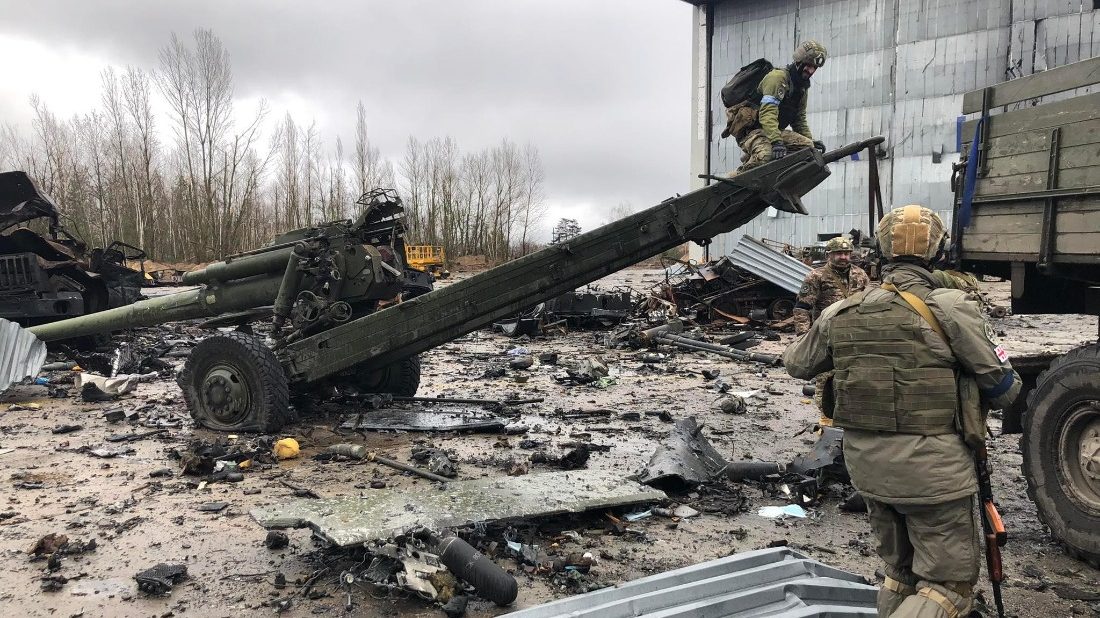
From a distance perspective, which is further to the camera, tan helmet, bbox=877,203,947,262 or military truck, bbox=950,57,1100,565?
military truck, bbox=950,57,1100,565

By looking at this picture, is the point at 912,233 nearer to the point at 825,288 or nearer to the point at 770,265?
the point at 825,288

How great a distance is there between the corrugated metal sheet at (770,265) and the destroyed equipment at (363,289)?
32.3 feet

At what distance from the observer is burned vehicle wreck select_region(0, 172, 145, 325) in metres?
10.6

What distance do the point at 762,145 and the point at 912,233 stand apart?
10.5ft

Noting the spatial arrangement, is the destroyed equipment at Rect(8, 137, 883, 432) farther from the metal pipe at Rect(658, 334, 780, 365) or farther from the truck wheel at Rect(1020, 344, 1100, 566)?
the metal pipe at Rect(658, 334, 780, 365)

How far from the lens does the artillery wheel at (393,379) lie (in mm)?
7508

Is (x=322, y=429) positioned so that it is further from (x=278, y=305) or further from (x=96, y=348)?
(x=96, y=348)

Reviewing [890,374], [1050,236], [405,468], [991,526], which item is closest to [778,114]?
[1050,236]

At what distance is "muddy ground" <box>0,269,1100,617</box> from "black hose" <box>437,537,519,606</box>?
4.0 inches

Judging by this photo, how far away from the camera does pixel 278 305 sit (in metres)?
6.30

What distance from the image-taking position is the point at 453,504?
4.07m

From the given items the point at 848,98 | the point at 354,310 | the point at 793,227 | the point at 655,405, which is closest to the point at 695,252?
the point at 793,227

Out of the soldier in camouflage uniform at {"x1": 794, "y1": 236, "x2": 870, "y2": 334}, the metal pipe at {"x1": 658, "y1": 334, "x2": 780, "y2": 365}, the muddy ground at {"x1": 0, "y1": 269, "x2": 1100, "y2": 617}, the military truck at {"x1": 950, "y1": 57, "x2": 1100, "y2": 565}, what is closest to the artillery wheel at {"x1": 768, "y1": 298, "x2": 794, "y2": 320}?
the metal pipe at {"x1": 658, "y1": 334, "x2": 780, "y2": 365}

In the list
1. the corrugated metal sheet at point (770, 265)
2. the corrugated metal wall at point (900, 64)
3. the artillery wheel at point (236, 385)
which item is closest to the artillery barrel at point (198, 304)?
the artillery wheel at point (236, 385)
